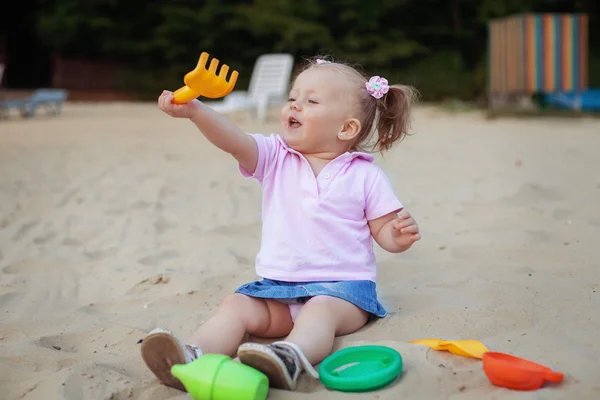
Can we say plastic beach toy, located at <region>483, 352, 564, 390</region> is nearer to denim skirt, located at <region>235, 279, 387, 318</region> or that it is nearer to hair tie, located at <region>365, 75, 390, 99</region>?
denim skirt, located at <region>235, 279, 387, 318</region>

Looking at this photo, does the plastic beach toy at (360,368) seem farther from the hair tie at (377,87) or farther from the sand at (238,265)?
the hair tie at (377,87)

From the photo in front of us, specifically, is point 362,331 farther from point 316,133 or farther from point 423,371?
point 316,133

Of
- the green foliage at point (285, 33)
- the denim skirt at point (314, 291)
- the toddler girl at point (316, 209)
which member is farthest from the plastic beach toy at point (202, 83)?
the green foliage at point (285, 33)

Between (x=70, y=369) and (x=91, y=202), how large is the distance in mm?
2304

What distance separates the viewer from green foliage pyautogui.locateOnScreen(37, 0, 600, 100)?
14.1 meters

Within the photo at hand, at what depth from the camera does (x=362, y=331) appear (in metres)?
1.97

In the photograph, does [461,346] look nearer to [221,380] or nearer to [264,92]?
[221,380]

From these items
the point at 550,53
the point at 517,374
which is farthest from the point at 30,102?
the point at 517,374

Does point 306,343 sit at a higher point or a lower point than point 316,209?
lower

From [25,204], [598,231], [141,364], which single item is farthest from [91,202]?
[598,231]

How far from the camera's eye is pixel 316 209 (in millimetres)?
2023

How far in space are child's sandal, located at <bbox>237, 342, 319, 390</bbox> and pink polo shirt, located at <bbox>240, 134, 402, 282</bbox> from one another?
0.40m

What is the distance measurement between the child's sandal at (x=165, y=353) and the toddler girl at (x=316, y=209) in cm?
17

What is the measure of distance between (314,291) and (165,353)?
1.63 ft
